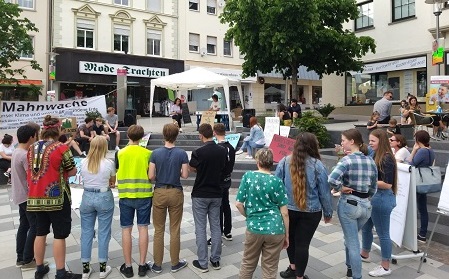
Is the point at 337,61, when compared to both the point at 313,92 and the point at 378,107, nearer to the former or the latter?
the point at 378,107

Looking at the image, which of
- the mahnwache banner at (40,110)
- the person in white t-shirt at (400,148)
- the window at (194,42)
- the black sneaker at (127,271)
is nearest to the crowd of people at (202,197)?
the black sneaker at (127,271)

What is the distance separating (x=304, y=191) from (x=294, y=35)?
41.1ft

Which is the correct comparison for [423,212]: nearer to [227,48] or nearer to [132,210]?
[132,210]

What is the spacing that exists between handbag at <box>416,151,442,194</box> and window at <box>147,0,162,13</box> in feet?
85.7

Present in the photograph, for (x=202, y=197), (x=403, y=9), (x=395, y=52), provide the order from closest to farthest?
(x=202, y=197), (x=403, y=9), (x=395, y=52)

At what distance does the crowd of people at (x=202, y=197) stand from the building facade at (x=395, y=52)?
1649 cm

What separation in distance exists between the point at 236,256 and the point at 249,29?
1305 cm

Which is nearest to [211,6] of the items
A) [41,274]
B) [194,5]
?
[194,5]

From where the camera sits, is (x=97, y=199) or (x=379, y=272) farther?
(x=379, y=272)

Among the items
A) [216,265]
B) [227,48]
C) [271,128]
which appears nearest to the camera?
[216,265]

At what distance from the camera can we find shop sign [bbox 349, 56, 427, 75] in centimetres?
1839

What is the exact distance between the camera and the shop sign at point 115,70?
981 inches

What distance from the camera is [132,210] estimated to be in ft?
14.6

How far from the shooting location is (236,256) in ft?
16.6
